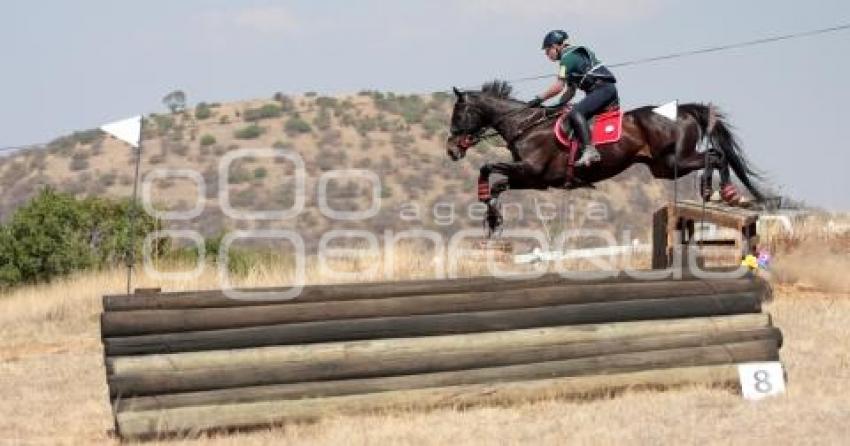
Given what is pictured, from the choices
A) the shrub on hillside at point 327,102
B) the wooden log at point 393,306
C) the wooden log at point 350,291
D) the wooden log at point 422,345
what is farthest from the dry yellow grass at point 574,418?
the shrub on hillside at point 327,102

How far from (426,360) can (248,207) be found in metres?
46.8

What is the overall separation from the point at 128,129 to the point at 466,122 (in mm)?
5708

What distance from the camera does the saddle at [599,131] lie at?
15055 millimetres

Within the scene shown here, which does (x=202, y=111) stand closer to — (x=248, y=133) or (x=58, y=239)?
(x=248, y=133)

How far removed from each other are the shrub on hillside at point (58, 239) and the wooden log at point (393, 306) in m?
18.2

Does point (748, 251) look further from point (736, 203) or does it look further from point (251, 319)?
point (251, 319)

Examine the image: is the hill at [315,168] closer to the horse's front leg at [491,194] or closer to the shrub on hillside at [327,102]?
the shrub on hillside at [327,102]

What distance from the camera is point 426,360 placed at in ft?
32.0

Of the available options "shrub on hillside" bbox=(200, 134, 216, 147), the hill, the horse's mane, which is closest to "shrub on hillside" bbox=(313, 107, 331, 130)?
the hill

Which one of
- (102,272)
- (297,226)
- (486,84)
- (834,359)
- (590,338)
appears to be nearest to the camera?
(590,338)

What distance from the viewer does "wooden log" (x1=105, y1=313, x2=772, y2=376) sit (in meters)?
9.27

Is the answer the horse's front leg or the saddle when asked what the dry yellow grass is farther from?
the horse's front leg

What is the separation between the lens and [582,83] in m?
14.8

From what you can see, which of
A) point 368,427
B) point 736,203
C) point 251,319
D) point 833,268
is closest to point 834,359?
point 736,203
